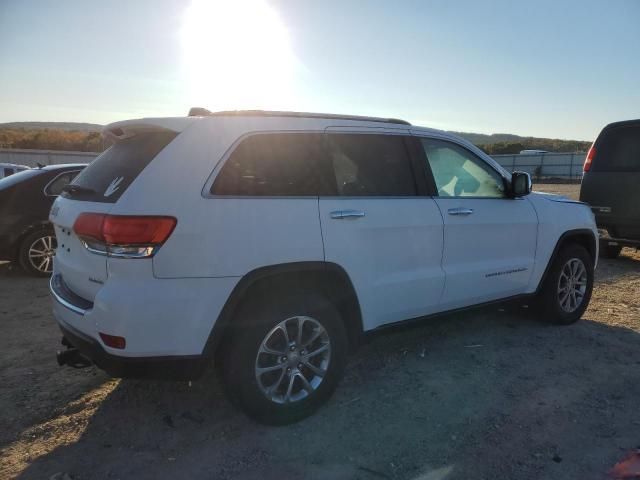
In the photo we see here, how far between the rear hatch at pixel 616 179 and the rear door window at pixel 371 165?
17.7ft

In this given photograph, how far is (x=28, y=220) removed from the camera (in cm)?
677

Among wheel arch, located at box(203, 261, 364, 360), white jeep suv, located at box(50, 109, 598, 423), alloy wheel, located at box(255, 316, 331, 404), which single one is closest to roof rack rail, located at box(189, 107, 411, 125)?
white jeep suv, located at box(50, 109, 598, 423)

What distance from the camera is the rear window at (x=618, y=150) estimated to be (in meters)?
7.66

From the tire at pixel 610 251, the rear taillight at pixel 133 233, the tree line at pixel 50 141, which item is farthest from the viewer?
the tree line at pixel 50 141

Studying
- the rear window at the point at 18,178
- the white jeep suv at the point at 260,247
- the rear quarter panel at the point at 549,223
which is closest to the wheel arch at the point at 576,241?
the rear quarter panel at the point at 549,223

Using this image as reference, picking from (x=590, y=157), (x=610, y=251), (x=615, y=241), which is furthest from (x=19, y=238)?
(x=610, y=251)

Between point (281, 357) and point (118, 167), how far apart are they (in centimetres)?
149

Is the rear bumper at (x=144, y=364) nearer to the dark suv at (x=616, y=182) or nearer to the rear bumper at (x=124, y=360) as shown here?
the rear bumper at (x=124, y=360)

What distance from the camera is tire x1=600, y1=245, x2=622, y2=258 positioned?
8617mm

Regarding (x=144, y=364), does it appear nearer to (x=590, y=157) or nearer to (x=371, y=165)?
(x=371, y=165)

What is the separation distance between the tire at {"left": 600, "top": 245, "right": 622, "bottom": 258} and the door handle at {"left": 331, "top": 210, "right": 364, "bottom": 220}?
22.9ft

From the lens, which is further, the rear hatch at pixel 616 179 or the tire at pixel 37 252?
the rear hatch at pixel 616 179

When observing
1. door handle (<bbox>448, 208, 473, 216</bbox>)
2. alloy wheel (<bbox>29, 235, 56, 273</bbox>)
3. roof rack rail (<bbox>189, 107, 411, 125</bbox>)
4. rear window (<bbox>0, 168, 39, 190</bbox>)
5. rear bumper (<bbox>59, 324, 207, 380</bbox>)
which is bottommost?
alloy wheel (<bbox>29, 235, 56, 273</bbox>)

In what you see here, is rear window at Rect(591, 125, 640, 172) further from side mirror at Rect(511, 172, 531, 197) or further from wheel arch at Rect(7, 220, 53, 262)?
wheel arch at Rect(7, 220, 53, 262)
